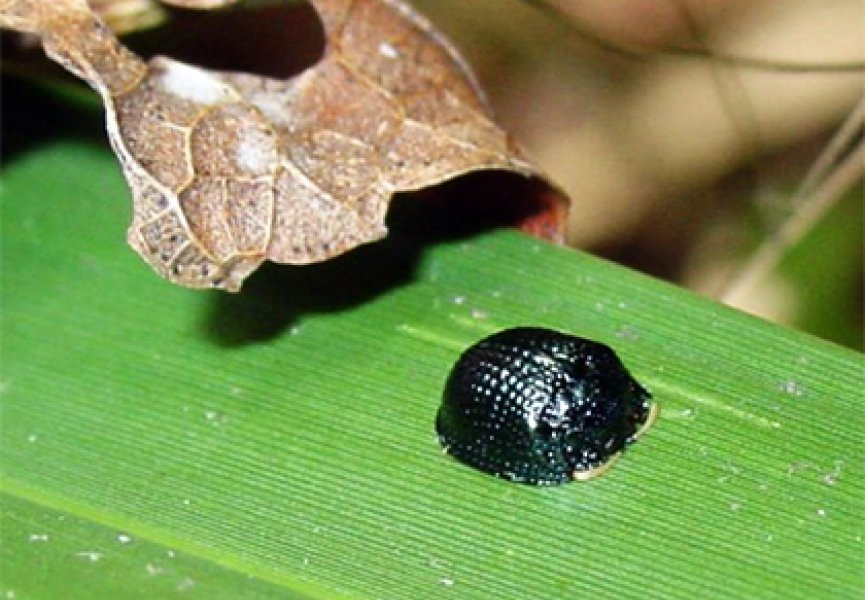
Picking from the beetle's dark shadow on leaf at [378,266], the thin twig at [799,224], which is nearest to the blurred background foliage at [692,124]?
the thin twig at [799,224]

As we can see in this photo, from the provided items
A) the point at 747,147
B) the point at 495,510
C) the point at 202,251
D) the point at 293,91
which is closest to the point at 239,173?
the point at 202,251

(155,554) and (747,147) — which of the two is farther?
(747,147)

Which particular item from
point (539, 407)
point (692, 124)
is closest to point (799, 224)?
point (692, 124)

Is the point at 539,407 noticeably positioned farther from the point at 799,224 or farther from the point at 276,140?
the point at 799,224

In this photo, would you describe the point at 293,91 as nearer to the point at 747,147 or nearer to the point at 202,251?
the point at 202,251

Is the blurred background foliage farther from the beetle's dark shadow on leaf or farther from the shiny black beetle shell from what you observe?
the shiny black beetle shell

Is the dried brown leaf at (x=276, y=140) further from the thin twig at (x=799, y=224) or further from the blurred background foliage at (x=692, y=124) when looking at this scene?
the blurred background foliage at (x=692, y=124)

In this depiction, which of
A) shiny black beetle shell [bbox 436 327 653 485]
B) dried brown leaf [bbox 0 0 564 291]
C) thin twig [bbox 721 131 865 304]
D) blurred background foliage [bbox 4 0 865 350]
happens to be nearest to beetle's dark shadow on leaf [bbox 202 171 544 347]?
dried brown leaf [bbox 0 0 564 291]
